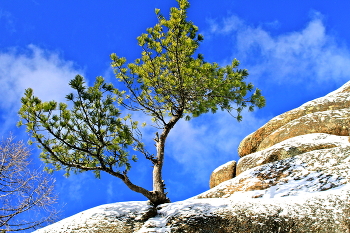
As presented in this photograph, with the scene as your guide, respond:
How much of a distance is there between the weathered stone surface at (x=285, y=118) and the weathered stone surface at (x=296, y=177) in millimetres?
5470

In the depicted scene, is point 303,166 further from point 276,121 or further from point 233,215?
point 276,121

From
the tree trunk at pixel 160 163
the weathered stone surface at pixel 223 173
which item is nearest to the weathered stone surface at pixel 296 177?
the tree trunk at pixel 160 163

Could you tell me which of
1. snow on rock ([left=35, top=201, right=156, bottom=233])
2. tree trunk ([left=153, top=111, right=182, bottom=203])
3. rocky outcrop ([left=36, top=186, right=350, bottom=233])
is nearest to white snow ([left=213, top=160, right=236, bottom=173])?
tree trunk ([left=153, top=111, right=182, bottom=203])

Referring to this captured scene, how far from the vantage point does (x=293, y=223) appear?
20.9 feet

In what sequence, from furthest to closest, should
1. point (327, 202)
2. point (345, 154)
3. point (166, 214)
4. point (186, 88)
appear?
point (186, 88) < point (345, 154) < point (166, 214) < point (327, 202)

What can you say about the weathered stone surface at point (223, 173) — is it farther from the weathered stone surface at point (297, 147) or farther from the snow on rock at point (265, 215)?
the snow on rock at point (265, 215)

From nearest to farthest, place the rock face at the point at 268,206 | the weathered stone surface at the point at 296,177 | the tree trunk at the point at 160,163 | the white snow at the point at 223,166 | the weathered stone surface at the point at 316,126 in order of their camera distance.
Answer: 1. the rock face at the point at 268,206
2. the weathered stone surface at the point at 296,177
3. the tree trunk at the point at 160,163
4. the weathered stone surface at the point at 316,126
5. the white snow at the point at 223,166

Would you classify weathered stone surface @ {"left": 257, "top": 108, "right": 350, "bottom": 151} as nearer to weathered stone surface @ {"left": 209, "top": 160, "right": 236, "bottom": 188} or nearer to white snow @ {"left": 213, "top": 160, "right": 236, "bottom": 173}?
white snow @ {"left": 213, "top": 160, "right": 236, "bottom": 173}

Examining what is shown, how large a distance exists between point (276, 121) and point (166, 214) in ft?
35.2

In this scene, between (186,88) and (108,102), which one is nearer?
(108,102)

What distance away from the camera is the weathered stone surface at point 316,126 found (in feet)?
43.2

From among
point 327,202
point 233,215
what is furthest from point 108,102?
point 327,202

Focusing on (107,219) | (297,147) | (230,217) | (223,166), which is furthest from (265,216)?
(223,166)

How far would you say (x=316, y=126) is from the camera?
13.7 meters
